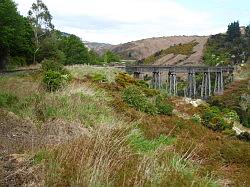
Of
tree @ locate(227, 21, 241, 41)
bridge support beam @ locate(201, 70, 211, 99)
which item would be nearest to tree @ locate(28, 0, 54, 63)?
bridge support beam @ locate(201, 70, 211, 99)

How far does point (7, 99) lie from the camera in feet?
44.0

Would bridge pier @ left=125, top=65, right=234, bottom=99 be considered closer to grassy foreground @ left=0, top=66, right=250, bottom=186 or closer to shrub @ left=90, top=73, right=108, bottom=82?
shrub @ left=90, top=73, right=108, bottom=82

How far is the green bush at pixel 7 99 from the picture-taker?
12797 mm

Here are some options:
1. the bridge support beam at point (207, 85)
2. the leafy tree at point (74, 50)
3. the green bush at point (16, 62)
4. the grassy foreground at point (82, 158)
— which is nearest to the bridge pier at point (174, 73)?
the bridge support beam at point (207, 85)

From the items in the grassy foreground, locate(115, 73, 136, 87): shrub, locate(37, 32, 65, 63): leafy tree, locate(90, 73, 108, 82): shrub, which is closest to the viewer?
the grassy foreground

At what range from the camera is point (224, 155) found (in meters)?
13.3

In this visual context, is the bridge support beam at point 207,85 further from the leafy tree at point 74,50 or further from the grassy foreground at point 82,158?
the grassy foreground at point 82,158

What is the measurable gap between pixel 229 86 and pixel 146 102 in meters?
75.9

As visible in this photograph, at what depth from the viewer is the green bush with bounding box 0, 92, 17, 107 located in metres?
12.8

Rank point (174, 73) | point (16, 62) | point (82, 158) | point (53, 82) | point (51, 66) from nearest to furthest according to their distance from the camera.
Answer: point (82, 158) → point (53, 82) → point (51, 66) → point (16, 62) → point (174, 73)

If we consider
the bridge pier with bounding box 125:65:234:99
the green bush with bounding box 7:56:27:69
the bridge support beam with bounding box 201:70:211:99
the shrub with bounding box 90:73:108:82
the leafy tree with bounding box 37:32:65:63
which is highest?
the leafy tree with bounding box 37:32:65:63

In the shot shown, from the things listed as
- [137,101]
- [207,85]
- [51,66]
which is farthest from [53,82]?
[207,85]

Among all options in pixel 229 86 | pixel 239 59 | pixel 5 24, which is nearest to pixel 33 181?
pixel 5 24

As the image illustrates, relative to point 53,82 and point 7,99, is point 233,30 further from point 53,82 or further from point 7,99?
point 7,99
